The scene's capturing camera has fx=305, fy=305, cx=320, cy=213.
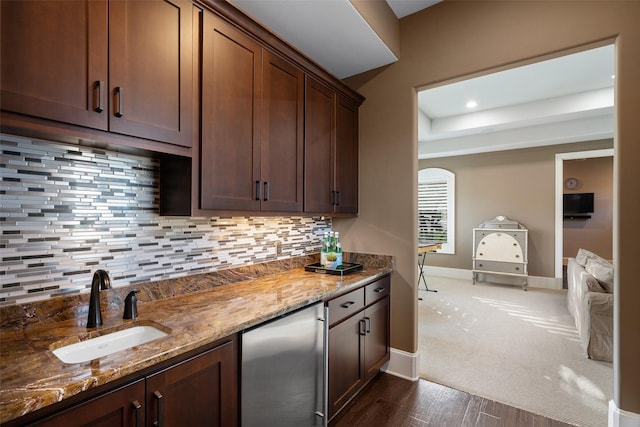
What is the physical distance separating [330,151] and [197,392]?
190cm

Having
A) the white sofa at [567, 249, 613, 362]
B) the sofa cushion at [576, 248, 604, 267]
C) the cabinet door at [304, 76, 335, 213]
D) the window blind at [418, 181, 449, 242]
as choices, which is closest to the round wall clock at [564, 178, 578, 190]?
the window blind at [418, 181, 449, 242]

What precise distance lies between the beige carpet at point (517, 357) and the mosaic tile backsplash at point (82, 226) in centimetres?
232

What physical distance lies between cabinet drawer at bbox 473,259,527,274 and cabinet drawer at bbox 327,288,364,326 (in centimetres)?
463

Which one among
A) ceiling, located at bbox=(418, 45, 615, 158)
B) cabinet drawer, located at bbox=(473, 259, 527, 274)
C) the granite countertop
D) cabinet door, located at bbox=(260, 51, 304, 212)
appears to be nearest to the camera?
the granite countertop

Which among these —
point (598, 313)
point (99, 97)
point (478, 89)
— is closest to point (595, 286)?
point (598, 313)

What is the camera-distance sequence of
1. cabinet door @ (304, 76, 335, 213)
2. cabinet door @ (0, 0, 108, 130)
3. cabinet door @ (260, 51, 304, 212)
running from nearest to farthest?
cabinet door @ (0, 0, 108, 130) → cabinet door @ (260, 51, 304, 212) → cabinet door @ (304, 76, 335, 213)

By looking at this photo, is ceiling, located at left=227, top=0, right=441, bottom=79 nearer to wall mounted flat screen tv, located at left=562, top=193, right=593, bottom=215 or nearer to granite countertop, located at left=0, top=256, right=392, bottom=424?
granite countertop, located at left=0, top=256, right=392, bottom=424

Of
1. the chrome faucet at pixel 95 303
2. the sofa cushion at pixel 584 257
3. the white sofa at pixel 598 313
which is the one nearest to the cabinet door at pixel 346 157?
the chrome faucet at pixel 95 303

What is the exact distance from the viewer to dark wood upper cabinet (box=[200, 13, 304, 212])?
5.24ft

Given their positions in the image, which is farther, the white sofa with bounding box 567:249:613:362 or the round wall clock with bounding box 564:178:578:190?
the round wall clock with bounding box 564:178:578:190

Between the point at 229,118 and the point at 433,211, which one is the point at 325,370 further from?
the point at 433,211

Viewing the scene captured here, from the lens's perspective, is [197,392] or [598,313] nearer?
[197,392]

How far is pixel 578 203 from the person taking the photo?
25.2 ft

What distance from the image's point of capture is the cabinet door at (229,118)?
5.19 ft
